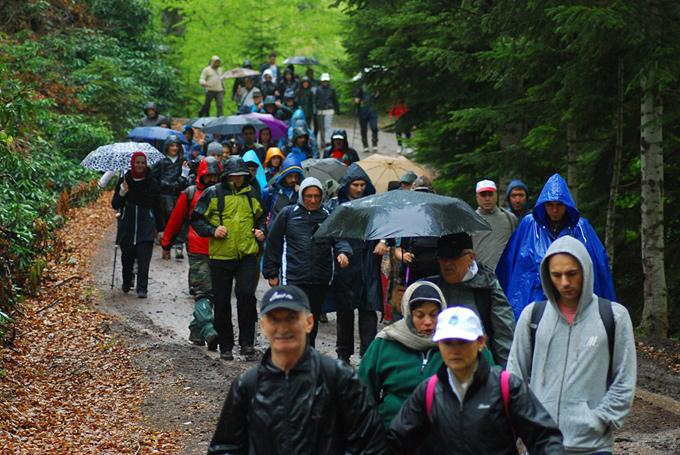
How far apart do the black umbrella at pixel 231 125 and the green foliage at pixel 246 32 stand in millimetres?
16548

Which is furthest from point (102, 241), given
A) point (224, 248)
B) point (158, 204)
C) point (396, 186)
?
point (224, 248)

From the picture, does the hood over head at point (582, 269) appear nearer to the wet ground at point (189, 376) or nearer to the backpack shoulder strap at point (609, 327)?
the backpack shoulder strap at point (609, 327)

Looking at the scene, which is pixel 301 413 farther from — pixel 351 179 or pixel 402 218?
pixel 351 179

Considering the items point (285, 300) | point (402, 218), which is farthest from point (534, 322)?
point (402, 218)

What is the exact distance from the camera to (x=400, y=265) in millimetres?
11680

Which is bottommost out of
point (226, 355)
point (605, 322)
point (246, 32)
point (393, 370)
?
point (226, 355)

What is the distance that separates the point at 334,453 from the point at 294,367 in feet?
1.35

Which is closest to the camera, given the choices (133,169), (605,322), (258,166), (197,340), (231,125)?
(605,322)

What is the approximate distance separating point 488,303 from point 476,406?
2275 mm

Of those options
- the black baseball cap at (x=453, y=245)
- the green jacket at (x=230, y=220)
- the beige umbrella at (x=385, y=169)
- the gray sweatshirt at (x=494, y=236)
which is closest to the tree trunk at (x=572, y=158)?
the gray sweatshirt at (x=494, y=236)

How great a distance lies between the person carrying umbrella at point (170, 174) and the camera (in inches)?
783

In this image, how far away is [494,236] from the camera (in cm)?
1198

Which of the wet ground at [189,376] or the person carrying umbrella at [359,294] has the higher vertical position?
the person carrying umbrella at [359,294]

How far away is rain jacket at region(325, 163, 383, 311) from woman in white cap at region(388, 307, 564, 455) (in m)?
7.19
